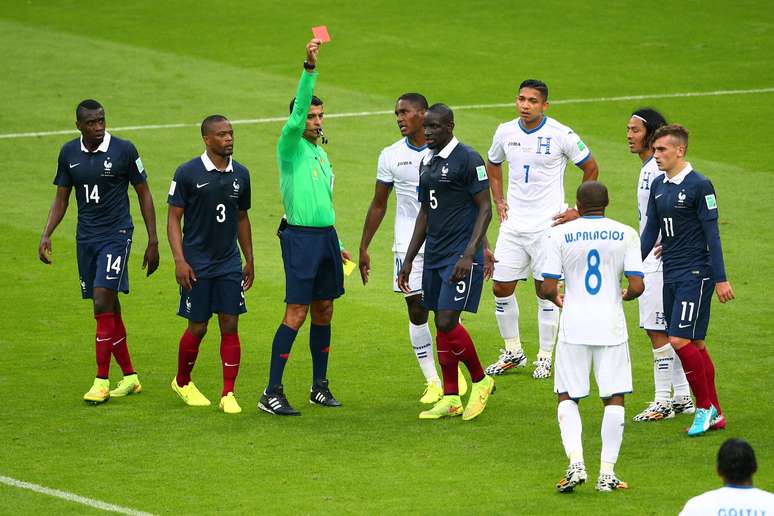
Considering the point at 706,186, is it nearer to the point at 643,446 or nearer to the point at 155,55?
the point at 643,446

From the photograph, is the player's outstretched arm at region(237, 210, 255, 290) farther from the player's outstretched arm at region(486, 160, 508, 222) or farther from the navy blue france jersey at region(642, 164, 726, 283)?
the navy blue france jersey at region(642, 164, 726, 283)

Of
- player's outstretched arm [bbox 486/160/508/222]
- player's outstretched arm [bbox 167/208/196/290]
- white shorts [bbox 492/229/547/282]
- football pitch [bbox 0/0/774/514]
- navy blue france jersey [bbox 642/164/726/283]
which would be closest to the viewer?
football pitch [bbox 0/0/774/514]

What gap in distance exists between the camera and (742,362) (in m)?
12.9

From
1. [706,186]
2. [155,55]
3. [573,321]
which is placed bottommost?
[573,321]

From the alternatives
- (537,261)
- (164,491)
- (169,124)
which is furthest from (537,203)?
(169,124)

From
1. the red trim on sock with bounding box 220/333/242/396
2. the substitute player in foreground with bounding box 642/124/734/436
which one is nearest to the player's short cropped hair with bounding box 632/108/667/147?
the substitute player in foreground with bounding box 642/124/734/436

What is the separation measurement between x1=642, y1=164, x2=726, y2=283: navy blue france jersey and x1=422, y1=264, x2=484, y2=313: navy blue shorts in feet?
5.01

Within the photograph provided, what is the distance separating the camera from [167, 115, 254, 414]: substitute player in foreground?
11594mm

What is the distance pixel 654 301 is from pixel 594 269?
2132mm

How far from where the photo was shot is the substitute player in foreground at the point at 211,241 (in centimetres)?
1159

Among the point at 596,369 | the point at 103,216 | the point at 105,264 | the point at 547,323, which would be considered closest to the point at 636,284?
the point at 596,369

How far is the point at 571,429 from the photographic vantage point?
937 centimetres

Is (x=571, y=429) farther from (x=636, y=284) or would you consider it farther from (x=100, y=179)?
(x=100, y=179)

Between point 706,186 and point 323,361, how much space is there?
372 centimetres
